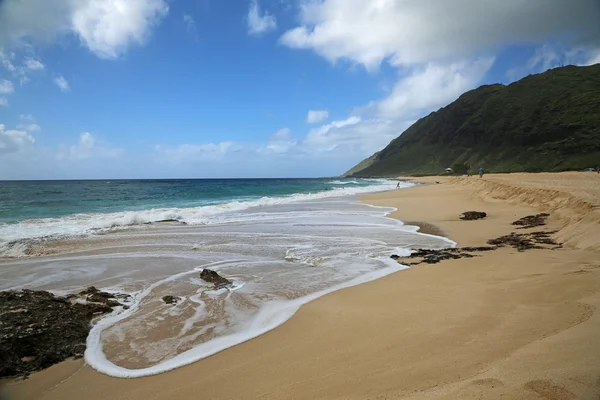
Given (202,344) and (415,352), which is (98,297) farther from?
(415,352)

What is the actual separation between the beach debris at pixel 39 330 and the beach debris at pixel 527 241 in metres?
9.53

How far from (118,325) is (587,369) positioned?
5.41 metres

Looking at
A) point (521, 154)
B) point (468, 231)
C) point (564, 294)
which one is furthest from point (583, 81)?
point (564, 294)

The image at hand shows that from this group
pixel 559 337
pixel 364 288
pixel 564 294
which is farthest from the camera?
pixel 364 288

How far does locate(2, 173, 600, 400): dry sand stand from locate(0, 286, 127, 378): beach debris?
0.85 feet

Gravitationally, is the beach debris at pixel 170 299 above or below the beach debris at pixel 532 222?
below

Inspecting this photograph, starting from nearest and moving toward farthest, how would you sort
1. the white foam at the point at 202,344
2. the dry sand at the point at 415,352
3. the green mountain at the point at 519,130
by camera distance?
1. the dry sand at the point at 415,352
2. the white foam at the point at 202,344
3. the green mountain at the point at 519,130

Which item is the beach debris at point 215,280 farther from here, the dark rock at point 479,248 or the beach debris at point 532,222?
the beach debris at point 532,222

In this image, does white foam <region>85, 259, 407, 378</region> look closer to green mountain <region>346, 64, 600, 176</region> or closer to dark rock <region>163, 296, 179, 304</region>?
dark rock <region>163, 296, 179, 304</region>

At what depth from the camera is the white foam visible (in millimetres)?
3628

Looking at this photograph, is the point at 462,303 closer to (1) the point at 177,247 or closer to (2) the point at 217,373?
(2) the point at 217,373

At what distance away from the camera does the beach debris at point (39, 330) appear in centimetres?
364

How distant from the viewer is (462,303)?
474cm

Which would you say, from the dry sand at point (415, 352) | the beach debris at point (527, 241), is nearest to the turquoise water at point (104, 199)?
the dry sand at point (415, 352)
